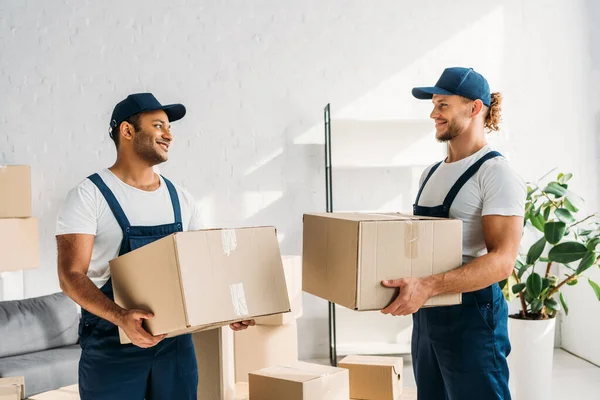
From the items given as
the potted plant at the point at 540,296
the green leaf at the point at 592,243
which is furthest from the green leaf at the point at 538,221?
the green leaf at the point at 592,243

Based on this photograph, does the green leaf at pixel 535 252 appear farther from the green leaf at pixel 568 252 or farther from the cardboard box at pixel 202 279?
the cardboard box at pixel 202 279

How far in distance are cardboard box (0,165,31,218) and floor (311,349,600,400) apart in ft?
7.23

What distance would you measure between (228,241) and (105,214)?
418 millimetres

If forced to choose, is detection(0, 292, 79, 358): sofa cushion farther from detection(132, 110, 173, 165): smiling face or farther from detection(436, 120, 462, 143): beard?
detection(436, 120, 462, 143): beard

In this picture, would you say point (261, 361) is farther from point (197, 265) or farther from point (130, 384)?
point (197, 265)

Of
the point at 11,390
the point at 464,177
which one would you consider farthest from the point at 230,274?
the point at 11,390

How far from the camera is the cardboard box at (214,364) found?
2.96 meters

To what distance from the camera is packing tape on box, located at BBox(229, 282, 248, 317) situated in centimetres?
169

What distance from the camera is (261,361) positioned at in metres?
3.65

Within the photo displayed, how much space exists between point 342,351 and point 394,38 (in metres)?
2.22

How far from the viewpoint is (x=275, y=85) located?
4527mm

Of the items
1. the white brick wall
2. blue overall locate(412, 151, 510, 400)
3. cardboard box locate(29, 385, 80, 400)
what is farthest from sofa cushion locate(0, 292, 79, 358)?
blue overall locate(412, 151, 510, 400)

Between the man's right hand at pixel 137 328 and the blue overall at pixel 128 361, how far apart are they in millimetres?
Answer: 141

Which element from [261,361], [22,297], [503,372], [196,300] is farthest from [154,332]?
[22,297]
